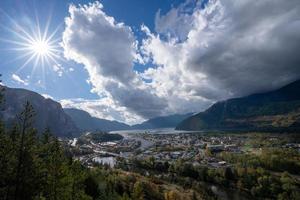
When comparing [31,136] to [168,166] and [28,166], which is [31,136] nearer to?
[28,166]

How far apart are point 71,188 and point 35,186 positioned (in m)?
5.22

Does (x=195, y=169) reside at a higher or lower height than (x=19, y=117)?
lower

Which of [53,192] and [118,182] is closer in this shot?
[53,192]

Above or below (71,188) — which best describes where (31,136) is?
above

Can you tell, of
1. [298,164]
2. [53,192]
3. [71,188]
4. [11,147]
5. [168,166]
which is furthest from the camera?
[168,166]

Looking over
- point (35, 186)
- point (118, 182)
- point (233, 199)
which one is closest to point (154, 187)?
point (118, 182)

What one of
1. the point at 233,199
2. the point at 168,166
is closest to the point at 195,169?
the point at 168,166

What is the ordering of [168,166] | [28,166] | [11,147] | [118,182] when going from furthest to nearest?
[168,166] → [118,182] → [28,166] → [11,147]

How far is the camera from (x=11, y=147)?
2786cm

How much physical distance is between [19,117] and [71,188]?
13.8 metres

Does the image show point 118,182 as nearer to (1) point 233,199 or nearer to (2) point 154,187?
(2) point 154,187

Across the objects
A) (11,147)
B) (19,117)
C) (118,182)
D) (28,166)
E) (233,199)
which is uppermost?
(19,117)

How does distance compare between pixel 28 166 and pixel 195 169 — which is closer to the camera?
pixel 28 166

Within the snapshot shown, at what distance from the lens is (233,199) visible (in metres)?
81.1
